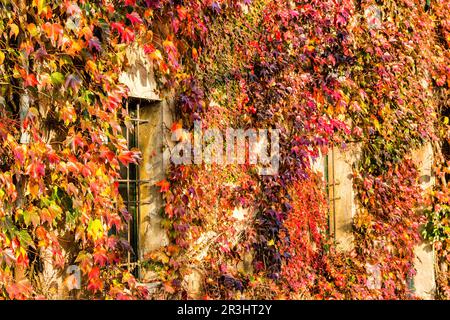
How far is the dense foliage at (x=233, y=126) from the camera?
354 cm

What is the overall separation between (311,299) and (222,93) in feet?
7.70

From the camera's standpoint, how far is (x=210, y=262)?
4871mm

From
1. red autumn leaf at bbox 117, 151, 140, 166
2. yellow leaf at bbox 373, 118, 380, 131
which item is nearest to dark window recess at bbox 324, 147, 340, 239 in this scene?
yellow leaf at bbox 373, 118, 380, 131

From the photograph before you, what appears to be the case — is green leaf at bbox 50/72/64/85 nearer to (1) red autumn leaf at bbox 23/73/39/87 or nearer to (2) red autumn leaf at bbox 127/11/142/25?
(1) red autumn leaf at bbox 23/73/39/87

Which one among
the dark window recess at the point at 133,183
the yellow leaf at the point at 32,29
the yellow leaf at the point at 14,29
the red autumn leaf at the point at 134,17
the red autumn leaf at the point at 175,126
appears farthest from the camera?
the red autumn leaf at the point at 175,126

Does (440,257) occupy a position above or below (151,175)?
below

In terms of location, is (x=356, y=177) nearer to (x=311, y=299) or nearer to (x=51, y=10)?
(x=311, y=299)

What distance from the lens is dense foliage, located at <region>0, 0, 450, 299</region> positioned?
Result: 3.54 m

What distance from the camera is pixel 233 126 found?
17.0 feet

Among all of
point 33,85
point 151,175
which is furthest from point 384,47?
point 33,85

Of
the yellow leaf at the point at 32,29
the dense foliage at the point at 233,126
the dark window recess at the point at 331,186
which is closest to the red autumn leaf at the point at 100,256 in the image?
the dense foliage at the point at 233,126

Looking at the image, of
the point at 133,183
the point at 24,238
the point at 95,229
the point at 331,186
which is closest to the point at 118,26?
the point at 133,183

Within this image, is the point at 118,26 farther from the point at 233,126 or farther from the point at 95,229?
the point at 233,126

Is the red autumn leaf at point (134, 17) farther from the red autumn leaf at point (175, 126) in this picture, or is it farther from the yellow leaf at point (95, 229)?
the yellow leaf at point (95, 229)
